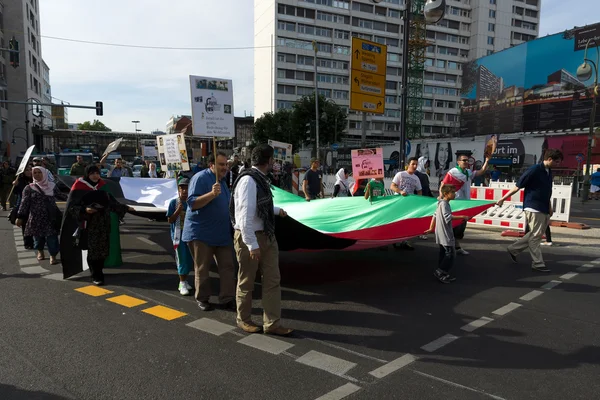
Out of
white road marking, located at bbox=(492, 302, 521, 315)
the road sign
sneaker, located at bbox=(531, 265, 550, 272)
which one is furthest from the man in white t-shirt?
the road sign

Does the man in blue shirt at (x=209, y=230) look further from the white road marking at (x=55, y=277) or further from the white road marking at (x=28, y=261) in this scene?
the white road marking at (x=28, y=261)

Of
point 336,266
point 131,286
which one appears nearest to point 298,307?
Result: point 336,266

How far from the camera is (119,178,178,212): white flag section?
8.09 m

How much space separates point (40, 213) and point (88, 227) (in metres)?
2.00

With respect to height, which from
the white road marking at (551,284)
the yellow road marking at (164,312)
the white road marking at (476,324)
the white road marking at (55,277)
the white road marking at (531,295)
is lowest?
the white road marking at (55,277)

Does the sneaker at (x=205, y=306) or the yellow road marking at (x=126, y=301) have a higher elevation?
the sneaker at (x=205, y=306)

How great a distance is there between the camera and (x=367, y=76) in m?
11.7

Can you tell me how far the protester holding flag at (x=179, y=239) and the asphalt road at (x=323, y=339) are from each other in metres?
0.20

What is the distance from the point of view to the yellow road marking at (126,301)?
198 inches

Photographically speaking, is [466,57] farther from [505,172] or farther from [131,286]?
[131,286]

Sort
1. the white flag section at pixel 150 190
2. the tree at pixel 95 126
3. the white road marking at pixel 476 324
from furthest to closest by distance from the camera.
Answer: the tree at pixel 95 126, the white flag section at pixel 150 190, the white road marking at pixel 476 324

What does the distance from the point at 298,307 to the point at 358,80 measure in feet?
26.8

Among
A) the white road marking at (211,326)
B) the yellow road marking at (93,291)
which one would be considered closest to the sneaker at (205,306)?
the white road marking at (211,326)

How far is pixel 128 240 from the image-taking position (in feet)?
30.2
